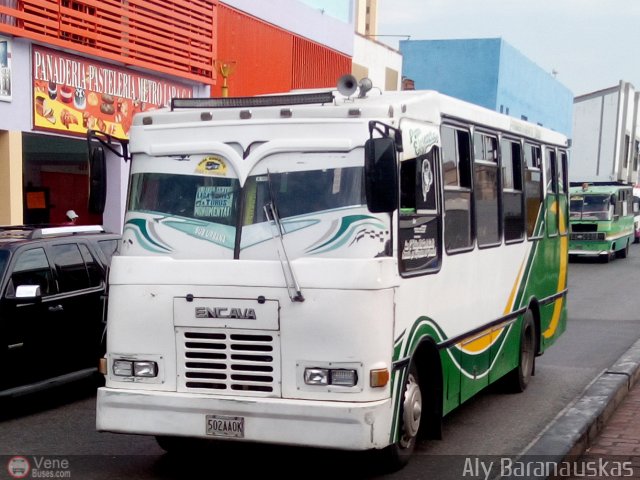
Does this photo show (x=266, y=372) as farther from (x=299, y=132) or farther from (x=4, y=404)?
(x=4, y=404)

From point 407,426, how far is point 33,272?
4095mm

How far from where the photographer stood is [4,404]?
916 cm

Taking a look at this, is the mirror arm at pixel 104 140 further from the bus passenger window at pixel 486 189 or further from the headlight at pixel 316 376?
the bus passenger window at pixel 486 189

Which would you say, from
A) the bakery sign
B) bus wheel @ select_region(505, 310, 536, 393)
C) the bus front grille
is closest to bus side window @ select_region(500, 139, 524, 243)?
bus wheel @ select_region(505, 310, 536, 393)

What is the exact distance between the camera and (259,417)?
21.9ft

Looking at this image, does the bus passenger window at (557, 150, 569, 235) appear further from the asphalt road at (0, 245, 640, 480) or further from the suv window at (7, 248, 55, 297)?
the suv window at (7, 248, 55, 297)

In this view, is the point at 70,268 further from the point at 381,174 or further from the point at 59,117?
the point at 59,117

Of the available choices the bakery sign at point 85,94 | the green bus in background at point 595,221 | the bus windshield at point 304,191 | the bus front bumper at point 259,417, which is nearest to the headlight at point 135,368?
the bus front bumper at point 259,417

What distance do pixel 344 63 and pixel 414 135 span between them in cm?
2227

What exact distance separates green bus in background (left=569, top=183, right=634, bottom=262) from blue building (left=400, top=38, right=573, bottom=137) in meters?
10.4

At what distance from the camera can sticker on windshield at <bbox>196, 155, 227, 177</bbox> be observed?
7.17 metres

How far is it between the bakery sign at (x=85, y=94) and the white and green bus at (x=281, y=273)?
9268mm

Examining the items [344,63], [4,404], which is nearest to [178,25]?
[344,63]

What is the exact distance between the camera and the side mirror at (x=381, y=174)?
6.55 metres
